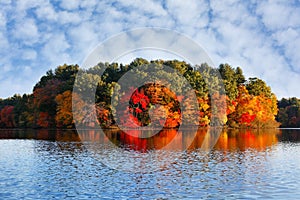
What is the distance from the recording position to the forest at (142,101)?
246 feet

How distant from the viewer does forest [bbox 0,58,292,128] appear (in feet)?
246

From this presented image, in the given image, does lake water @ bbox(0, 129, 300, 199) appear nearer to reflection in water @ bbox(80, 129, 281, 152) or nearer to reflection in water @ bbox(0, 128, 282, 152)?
reflection in water @ bbox(80, 129, 281, 152)

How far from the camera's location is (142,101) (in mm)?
75062

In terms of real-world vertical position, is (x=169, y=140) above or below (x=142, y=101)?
below

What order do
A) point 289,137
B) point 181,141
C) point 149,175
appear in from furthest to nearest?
point 289,137
point 181,141
point 149,175

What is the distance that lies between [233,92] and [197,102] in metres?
11.4

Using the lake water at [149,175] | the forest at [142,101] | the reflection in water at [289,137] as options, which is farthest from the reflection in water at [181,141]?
the forest at [142,101]

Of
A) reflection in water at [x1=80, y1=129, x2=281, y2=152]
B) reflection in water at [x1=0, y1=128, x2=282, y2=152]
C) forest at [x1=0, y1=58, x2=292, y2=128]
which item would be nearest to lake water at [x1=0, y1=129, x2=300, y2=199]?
reflection in water at [x1=80, y1=129, x2=281, y2=152]

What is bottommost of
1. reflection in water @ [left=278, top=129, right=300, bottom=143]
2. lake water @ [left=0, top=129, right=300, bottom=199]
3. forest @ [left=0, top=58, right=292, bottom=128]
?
lake water @ [left=0, top=129, right=300, bottom=199]

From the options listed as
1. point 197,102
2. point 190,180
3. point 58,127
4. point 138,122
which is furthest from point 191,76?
point 190,180

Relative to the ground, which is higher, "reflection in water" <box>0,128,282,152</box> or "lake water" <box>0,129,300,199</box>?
"reflection in water" <box>0,128,282,152</box>

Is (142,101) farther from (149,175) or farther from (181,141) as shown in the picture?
(149,175)

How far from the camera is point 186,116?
7875 cm

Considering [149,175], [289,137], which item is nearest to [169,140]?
[289,137]
